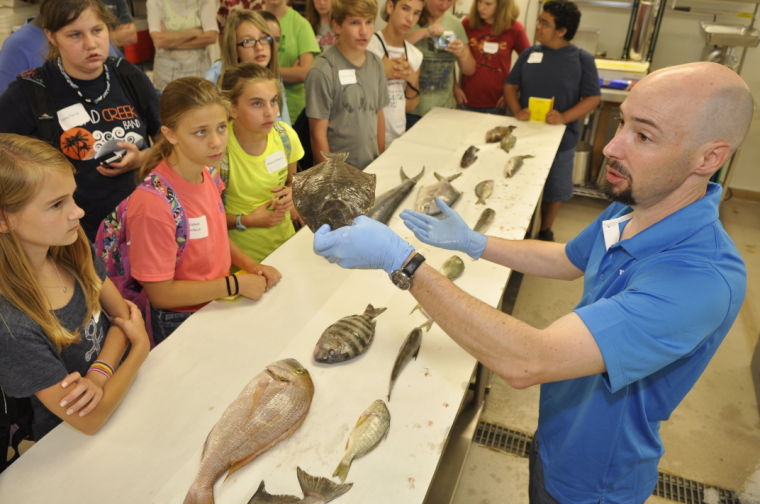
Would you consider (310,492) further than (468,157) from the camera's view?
No

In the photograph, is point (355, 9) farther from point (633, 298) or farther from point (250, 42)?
point (633, 298)

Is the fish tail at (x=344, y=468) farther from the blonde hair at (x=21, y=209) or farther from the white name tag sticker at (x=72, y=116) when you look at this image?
the white name tag sticker at (x=72, y=116)

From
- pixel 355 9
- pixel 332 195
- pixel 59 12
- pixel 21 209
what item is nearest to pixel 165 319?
pixel 21 209

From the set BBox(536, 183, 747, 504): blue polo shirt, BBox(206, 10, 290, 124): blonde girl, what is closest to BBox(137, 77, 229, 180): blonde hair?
BBox(206, 10, 290, 124): blonde girl

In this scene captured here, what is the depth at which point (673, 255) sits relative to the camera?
1.23 meters

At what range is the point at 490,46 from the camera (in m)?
4.20

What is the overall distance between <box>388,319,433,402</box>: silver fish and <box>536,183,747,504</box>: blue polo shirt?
41 cm

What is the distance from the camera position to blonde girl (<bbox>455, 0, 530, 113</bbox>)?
13.4 feet

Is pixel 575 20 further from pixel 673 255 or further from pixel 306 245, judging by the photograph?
pixel 673 255

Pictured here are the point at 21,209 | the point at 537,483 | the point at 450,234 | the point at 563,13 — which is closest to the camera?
the point at 21,209

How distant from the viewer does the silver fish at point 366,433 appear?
1.39m

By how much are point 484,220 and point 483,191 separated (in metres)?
0.29

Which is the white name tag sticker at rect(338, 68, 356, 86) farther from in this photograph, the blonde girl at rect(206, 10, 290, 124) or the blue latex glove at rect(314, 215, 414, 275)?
the blue latex glove at rect(314, 215, 414, 275)

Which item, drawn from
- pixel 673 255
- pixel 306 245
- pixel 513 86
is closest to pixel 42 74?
pixel 306 245
